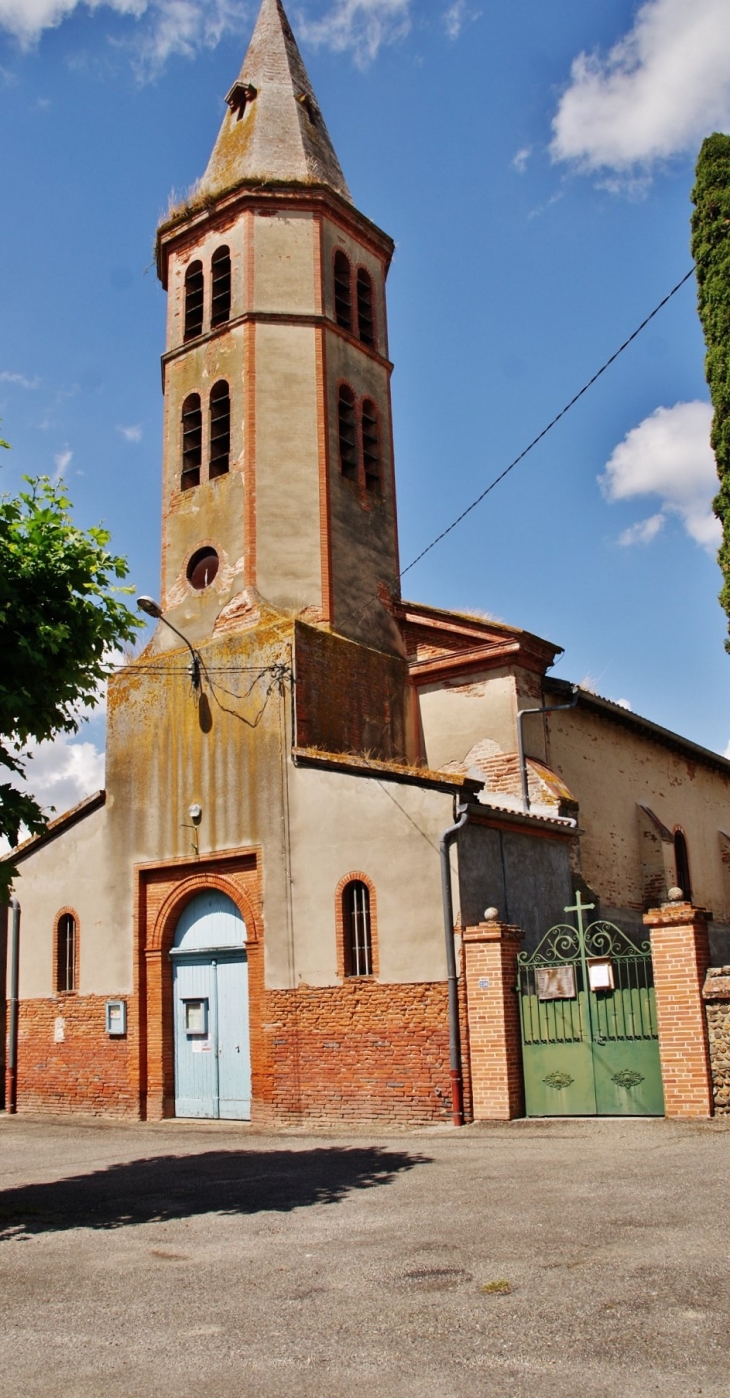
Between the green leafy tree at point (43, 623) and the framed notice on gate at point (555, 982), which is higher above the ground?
the green leafy tree at point (43, 623)

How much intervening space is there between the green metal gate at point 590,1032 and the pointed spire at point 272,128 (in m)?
15.1

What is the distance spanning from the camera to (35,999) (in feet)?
63.5

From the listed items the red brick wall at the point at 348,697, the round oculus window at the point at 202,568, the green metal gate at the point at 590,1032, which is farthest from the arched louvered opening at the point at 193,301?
the green metal gate at the point at 590,1032

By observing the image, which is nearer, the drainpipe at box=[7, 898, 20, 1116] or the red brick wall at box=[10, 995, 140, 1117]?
the red brick wall at box=[10, 995, 140, 1117]

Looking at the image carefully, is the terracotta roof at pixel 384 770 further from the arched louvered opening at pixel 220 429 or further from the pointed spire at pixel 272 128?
the pointed spire at pixel 272 128

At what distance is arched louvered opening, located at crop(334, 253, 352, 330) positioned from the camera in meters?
20.8

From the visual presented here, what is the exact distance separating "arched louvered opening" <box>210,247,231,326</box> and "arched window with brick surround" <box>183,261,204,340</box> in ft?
1.28

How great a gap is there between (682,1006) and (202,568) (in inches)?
440

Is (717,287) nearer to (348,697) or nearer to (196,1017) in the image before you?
(348,697)

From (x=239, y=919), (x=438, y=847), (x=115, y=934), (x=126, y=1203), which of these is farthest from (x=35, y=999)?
(x=126, y=1203)

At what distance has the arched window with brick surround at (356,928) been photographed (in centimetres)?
1531

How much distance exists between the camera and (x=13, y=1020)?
1955 centimetres

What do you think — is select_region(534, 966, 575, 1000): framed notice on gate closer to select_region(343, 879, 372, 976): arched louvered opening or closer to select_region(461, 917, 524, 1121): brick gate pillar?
select_region(461, 917, 524, 1121): brick gate pillar

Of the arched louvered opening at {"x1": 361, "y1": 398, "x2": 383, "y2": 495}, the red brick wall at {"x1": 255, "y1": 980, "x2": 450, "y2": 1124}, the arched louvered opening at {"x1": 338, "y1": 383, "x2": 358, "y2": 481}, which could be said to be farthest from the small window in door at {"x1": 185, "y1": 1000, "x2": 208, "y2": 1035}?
the arched louvered opening at {"x1": 361, "y1": 398, "x2": 383, "y2": 495}
